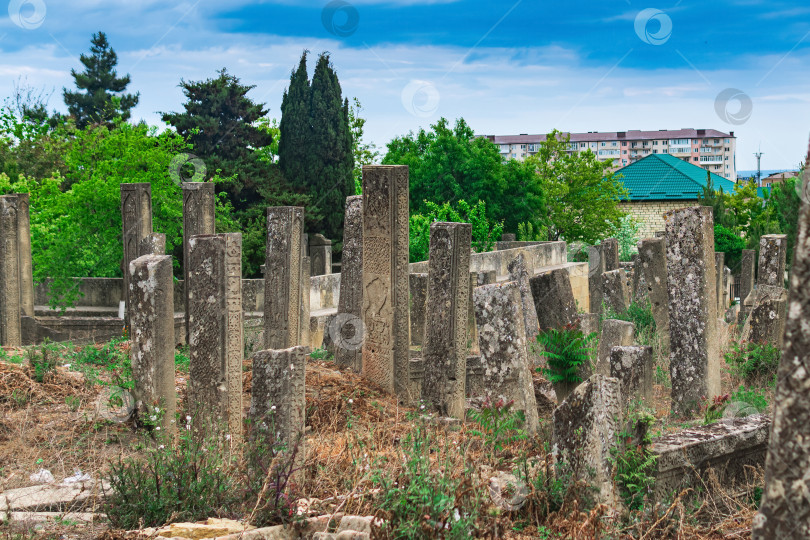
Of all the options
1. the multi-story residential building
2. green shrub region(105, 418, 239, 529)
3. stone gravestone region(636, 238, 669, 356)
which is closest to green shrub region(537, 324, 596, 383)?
stone gravestone region(636, 238, 669, 356)

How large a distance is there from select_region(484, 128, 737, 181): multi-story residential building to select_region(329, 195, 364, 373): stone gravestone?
9284cm

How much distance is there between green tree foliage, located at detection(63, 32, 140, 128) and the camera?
1730 inches

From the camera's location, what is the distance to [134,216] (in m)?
12.7

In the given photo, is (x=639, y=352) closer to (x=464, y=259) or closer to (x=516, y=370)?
(x=516, y=370)

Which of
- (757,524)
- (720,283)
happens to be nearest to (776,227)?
(720,283)

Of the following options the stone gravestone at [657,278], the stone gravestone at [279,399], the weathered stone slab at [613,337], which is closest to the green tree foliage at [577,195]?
the stone gravestone at [657,278]

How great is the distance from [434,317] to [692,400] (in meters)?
2.72

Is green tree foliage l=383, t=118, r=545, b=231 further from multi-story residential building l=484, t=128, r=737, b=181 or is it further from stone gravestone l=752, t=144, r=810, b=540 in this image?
multi-story residential building l=484, t=128, r=737, b=181

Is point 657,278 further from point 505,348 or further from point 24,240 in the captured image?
point 24,240

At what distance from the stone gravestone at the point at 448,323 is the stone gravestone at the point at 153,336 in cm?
249

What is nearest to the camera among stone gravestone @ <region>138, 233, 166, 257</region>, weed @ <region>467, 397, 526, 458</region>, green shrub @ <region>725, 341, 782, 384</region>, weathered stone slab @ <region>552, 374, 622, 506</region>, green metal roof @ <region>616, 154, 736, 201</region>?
weathered stone slab @ <region>552, 374, 622, 506</region>

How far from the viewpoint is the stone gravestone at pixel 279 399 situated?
5707 mm

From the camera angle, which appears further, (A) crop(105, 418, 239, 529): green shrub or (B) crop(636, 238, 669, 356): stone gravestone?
(B) crop(636, 238, 669, 356): stone gravestone

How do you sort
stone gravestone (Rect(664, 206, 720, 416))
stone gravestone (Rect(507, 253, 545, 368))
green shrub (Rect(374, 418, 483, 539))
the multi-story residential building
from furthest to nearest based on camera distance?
the multi-story residential building < stone gravestone (Rect(507, 253, 545, 368)) < stone gravestone (Rect(664, 206, 720, 416)) < green shrub (Rect(374, 418, 483, 539))
